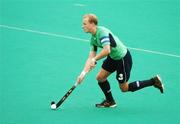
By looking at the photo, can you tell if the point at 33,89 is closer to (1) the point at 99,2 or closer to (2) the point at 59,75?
(2) the point at 59,75

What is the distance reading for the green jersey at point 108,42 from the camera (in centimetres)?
817

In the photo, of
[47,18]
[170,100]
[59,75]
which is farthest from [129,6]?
[170,100]

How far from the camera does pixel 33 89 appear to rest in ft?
31.3

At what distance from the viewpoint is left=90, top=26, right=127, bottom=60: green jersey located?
8.17 meters

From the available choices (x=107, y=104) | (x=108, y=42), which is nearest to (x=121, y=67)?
(x=108, y=42)

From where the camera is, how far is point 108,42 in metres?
8.12

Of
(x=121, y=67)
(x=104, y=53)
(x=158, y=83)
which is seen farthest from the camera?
(x=158, y=83)

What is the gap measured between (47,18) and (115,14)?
1.84 metres

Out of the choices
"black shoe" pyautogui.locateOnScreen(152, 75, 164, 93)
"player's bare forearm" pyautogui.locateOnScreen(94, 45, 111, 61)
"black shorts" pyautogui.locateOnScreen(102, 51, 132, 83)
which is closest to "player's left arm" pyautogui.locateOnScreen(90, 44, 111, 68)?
"player's bare forearm" pyautogui.locateOnScreen(94, 45, 111, 61)

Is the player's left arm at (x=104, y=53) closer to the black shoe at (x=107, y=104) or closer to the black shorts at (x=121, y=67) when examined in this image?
the black shorts at (x=121, y=67)

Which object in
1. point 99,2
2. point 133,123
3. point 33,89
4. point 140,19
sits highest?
point 99,2

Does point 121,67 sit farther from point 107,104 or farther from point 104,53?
point 107,104

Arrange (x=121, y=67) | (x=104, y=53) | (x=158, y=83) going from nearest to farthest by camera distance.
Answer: (x=104, y=53), (x=121, y=67), (x=158, y=83)

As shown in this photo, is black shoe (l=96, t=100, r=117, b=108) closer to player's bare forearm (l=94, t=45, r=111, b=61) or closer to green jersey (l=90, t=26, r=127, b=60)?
green jersey (l=90, t=26, r=127, b=60)
